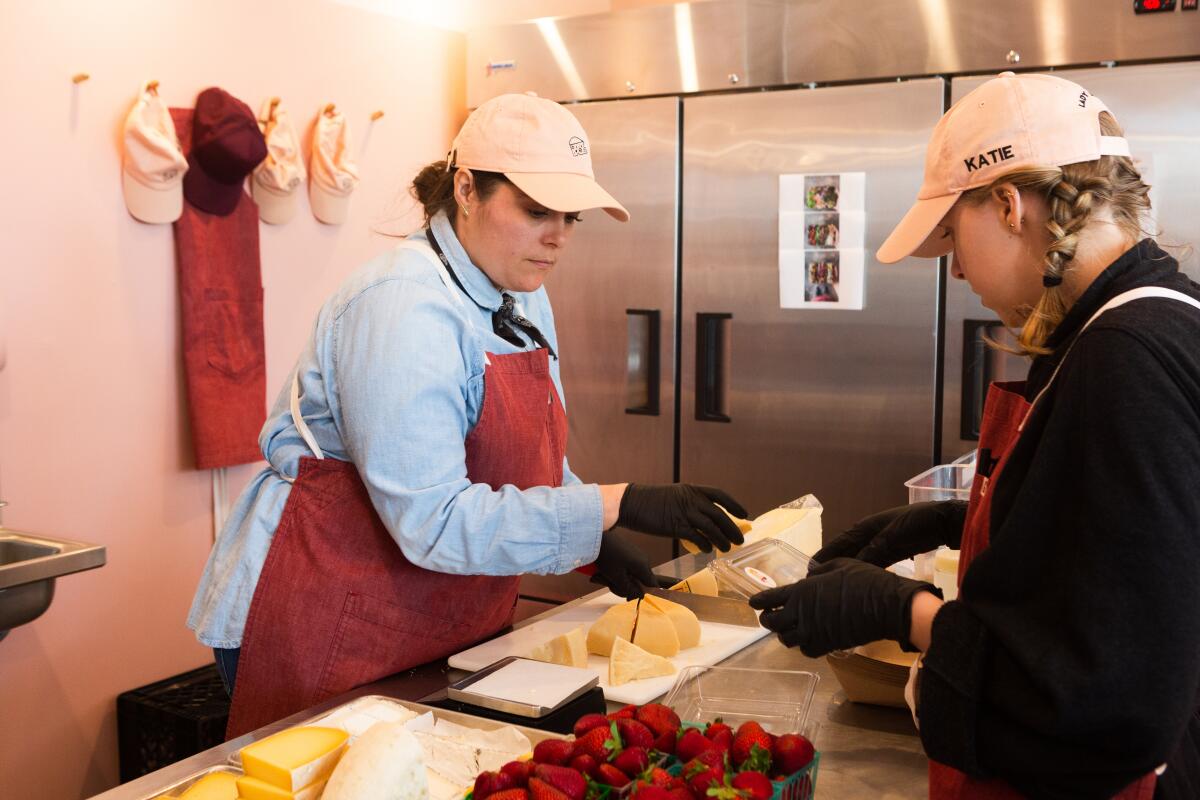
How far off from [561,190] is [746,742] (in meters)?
0.96

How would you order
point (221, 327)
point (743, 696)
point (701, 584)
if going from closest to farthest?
point (743, 696)
point (701, 584)
point (221, 327)

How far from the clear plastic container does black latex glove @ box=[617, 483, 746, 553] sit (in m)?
0.31

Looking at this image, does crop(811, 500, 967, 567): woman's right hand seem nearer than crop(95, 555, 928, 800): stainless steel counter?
No

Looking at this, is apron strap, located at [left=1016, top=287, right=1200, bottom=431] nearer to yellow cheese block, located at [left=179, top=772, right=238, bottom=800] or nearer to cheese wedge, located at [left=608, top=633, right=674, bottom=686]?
cheese wedge, located at [left=608, top=633, right=674, bottom=686]

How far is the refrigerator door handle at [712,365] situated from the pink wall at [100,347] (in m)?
1.38

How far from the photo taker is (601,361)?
4047 mm

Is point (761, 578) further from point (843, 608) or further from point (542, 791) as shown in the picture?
point (542, 791)

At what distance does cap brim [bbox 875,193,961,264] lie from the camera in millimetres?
1289

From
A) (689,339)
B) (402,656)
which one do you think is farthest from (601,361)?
(402,656)

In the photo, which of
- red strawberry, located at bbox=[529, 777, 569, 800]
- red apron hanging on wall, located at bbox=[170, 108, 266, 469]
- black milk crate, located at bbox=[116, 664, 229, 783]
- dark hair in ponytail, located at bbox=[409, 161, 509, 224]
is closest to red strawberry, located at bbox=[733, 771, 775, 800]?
red strawberry, located at bbox=[529, 777, 569, 800]

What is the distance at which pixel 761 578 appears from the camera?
1.94 m

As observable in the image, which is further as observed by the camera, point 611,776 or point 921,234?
point 921,234

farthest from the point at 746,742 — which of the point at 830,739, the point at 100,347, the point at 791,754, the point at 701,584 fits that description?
the point at 100,347

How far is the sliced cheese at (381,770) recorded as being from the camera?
1197mm
